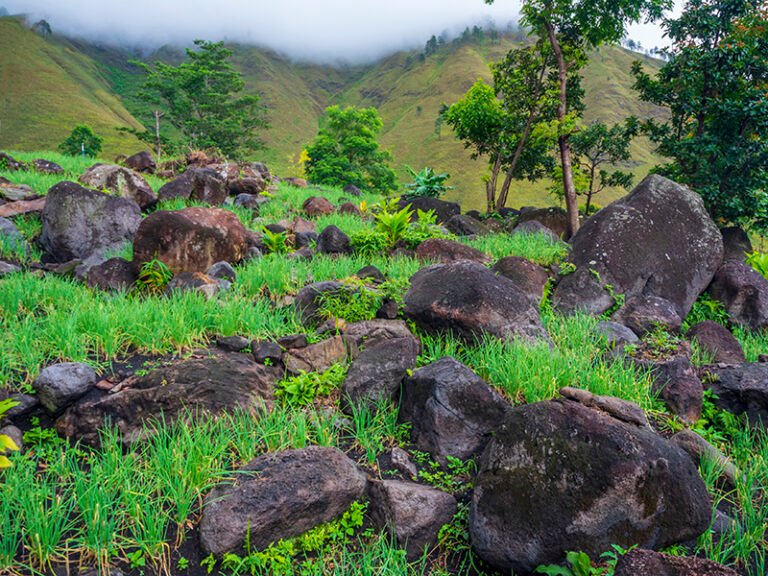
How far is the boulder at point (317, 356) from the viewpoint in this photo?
4.80 m

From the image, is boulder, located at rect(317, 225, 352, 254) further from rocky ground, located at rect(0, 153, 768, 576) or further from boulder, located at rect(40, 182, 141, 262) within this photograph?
boulder, located at rect(40, 182, 141, 262)

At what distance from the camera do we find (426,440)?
13.1 feet

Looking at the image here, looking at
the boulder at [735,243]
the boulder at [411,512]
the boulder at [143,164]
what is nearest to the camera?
the boulder at [411,512]

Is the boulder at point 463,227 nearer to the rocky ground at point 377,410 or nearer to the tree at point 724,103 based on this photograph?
the rocky ground at point 377,410

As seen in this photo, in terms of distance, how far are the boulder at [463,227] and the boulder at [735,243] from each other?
527cm

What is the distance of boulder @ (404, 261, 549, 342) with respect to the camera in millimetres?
5203

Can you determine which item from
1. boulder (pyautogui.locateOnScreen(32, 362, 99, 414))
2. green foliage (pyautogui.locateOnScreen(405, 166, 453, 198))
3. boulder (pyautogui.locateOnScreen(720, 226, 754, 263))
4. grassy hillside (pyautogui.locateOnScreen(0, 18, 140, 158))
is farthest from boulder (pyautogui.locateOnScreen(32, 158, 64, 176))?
grassy hillside (pyautogui.locateOnScreen(0, 18, 140, 158))

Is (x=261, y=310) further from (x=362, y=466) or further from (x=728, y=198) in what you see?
(x=728, y=198)

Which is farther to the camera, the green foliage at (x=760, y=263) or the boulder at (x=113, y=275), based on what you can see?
the green foliage at (x=760, y=263)

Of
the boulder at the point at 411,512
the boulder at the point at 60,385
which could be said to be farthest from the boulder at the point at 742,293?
the boulder at the point at 60,385

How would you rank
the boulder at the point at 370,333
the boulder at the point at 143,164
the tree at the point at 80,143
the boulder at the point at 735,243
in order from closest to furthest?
the boulder at the point at 370,333 → the boulder at the point at 735,243 → the boulder at the point at 143,164 → the tree at the point at 80,143

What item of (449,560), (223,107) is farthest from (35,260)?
(223,107)

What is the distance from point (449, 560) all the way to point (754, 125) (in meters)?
12.6

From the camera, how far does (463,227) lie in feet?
37.8
